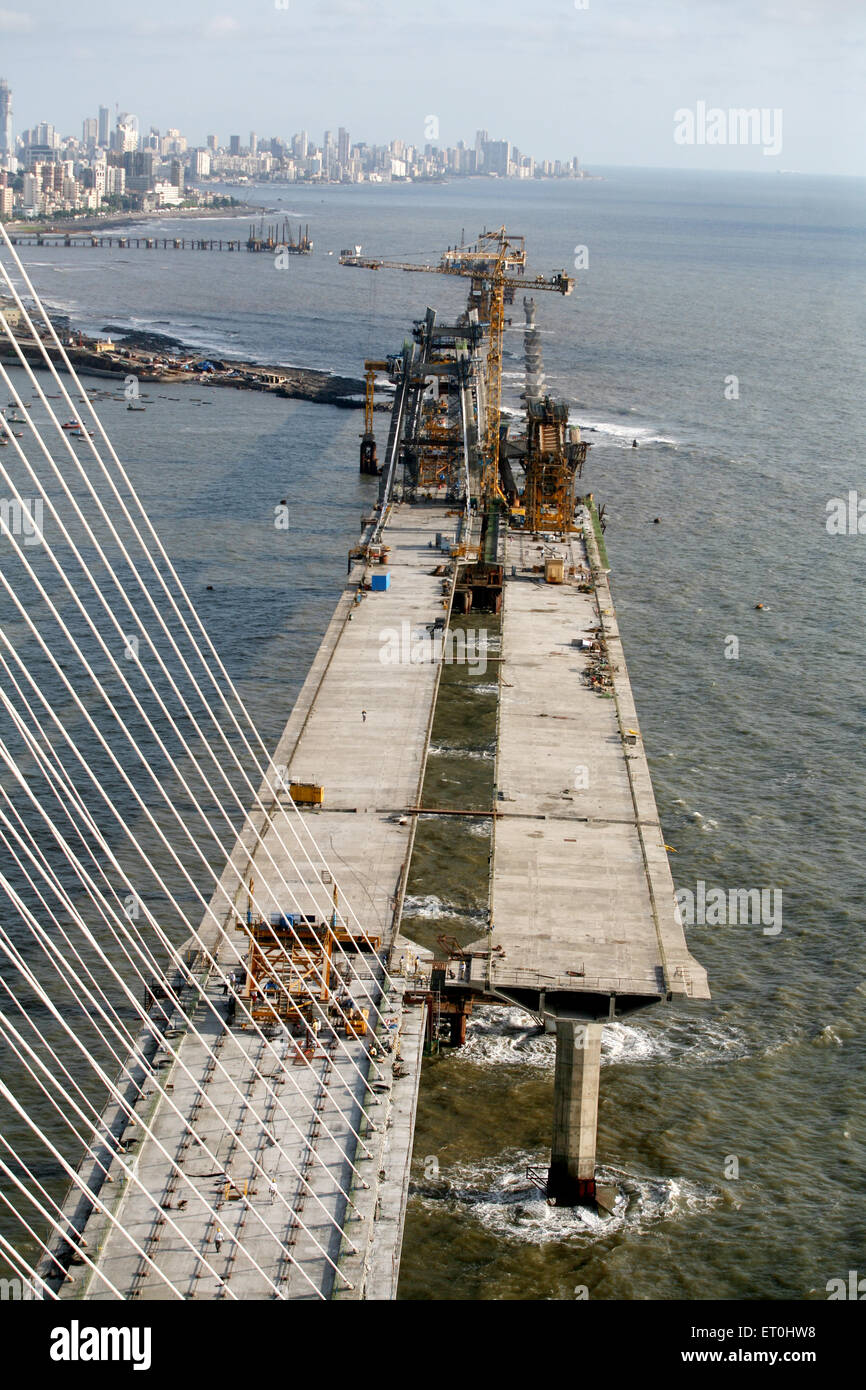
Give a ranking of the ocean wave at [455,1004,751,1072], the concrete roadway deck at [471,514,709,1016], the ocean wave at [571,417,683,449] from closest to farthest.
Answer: the concrete roadway deck at [471,514,709,1016] → the ocean wave at [455,1004,751,1072] → the ocean wave at [571,417,683,449]

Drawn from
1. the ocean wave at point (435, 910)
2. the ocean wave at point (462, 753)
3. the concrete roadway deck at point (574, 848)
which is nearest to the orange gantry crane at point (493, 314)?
the concrete roadway deck at point (574, 848)

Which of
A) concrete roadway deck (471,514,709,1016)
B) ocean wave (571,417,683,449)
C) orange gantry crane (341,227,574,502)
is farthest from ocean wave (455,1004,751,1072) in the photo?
ocean wave (571,417,683,449)

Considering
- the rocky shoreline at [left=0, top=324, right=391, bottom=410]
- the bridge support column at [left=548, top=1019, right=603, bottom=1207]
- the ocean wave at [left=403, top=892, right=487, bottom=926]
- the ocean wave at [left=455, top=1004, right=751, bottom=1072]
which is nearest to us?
the bridge support column at [left=548, top=1019, right=603, bottom=1207]

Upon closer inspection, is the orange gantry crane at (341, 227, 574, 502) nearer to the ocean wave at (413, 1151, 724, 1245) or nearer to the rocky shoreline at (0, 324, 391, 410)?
the rocky shoreline at (0, 324, 391, 410)

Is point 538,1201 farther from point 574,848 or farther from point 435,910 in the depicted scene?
point 574,848

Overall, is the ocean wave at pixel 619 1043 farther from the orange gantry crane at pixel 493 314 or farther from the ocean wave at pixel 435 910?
the orange gantry crane at pixel 493 314
